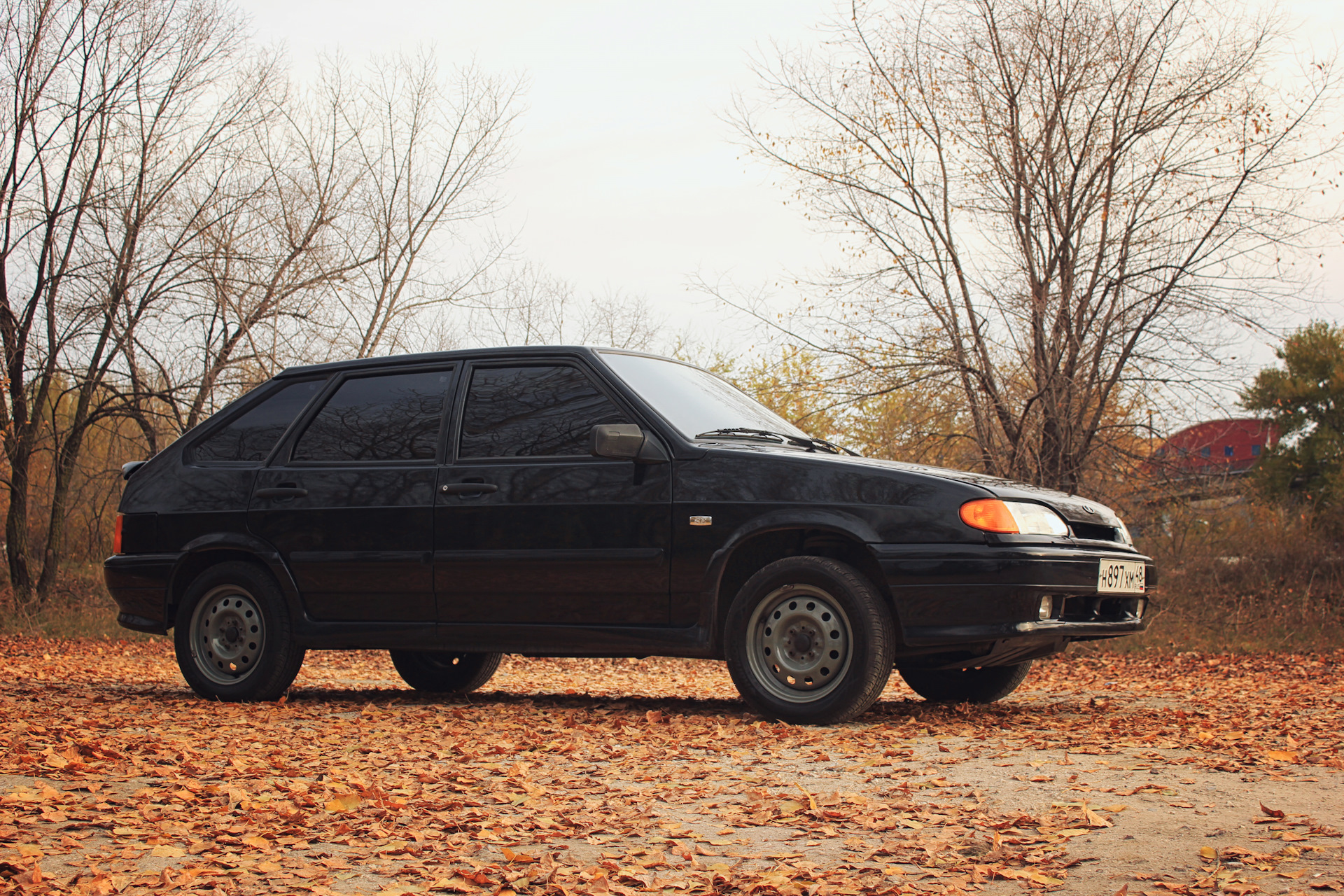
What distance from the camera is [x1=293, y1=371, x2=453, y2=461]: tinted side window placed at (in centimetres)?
617

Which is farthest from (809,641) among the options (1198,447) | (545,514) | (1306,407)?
(1306,407)

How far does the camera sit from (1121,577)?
549cm

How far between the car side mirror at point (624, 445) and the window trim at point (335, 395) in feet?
3.32

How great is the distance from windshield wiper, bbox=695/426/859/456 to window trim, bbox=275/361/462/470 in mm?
1396

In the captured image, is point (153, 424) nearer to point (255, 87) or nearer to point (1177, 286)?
point (255, 87)

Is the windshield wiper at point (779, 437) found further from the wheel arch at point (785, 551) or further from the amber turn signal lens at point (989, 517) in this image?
the amber turn signal lens at point (989, 517)

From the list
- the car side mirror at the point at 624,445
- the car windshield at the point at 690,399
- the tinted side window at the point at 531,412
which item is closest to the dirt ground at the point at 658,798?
the car side mirror at the point at 624,445

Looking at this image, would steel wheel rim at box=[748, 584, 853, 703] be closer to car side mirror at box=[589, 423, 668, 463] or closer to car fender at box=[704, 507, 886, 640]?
car fender at box=[704, 507, 886, 640]

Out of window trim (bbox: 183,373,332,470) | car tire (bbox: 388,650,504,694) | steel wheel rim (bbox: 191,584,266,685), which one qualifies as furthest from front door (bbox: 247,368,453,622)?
car tire (bbox: 388,650,504,694)

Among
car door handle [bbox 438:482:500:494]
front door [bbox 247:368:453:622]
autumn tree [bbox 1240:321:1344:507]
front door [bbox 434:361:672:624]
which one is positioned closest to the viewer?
front door [bbox 434:361:672:624]

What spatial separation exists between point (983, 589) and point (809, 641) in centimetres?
79

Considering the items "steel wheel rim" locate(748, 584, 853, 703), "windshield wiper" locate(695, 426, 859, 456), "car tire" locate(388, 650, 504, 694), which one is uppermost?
"windshield wiper" locate(695, 426, 859, 456)

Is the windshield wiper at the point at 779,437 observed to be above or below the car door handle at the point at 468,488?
above

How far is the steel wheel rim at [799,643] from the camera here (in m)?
5.14
